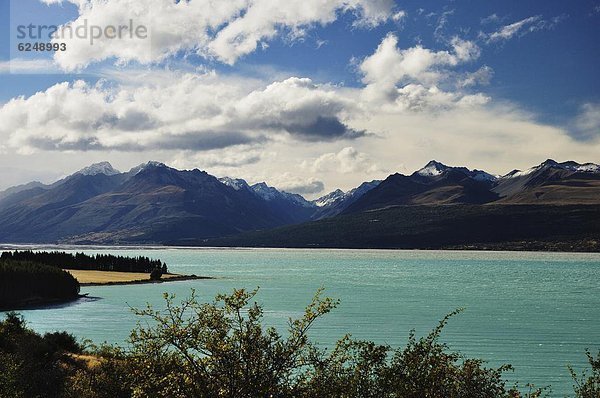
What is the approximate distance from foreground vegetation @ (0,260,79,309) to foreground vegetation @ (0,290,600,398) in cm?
9468

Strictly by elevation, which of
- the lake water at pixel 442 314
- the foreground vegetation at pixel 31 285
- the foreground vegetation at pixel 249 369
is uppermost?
the foreground vegetation at pixel 249 369

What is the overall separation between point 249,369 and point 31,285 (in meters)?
128

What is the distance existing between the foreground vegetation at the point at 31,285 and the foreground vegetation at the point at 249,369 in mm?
94675

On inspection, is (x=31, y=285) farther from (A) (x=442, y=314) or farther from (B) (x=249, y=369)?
(B) (x=249, y=369)

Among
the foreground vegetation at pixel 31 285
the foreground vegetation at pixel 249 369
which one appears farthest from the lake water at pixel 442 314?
the foreground vegetation at pixel 249 369

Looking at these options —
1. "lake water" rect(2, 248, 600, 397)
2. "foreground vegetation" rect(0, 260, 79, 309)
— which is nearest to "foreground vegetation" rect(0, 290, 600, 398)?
"lake water" rect(2, 248, 600, 397)

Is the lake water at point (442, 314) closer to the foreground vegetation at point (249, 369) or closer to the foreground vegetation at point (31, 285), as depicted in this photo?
the foreground vegetation at point (31, 285)

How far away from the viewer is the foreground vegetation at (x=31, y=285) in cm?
12719

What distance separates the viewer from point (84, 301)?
13500cm

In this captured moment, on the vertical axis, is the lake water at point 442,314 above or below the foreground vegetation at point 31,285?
below

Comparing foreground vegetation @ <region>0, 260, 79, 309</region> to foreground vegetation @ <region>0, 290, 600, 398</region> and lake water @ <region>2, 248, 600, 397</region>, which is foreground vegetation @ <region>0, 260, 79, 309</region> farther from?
foreground vegetation @ <region>0, 290, 600, 398</region>

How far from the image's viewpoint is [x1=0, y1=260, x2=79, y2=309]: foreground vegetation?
12719 cm

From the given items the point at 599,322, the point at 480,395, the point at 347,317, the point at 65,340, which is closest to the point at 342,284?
the point at 347,317

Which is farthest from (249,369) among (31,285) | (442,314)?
(31,285)
